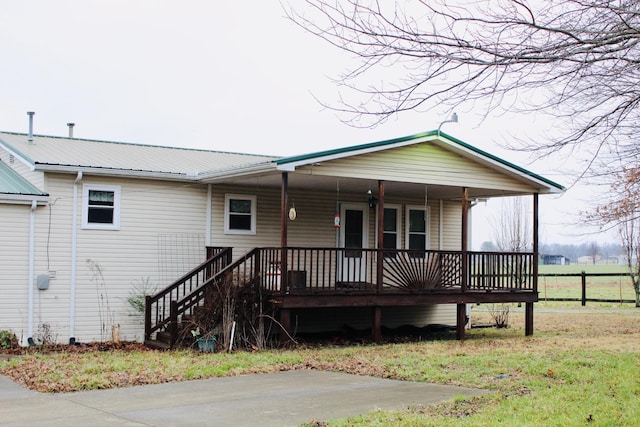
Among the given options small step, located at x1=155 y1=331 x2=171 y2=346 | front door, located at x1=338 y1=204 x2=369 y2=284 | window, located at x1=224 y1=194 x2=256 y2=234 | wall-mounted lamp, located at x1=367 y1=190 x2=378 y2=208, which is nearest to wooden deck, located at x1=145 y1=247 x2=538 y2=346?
small step, located at x1=155 y1=331 x2=171 y2=346

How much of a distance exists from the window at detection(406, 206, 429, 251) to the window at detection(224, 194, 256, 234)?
15.3 feet

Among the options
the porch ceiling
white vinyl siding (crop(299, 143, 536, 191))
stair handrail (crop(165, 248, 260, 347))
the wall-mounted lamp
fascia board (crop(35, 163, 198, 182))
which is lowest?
stair handrail (crop(165, 248, 260, 347))

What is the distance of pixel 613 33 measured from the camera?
277 inches

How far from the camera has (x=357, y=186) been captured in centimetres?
1848

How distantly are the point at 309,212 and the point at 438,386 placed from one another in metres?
8.95

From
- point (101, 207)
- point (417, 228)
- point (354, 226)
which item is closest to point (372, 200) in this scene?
point (354, 226)

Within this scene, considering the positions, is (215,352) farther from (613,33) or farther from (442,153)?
(613,33)

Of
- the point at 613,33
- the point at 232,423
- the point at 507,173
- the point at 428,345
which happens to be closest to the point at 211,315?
the point at 428,345

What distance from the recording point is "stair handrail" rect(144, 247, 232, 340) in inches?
629

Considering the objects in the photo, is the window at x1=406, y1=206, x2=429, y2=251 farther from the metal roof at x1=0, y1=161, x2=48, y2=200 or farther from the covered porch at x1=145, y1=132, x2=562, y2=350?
the metal roof at x1=0, y1=161, x2=48, y2=200

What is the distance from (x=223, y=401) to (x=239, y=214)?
8819 mm

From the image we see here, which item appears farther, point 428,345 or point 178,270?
point 178,270

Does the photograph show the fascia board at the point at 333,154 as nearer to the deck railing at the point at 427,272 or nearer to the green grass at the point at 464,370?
the deck railing at the point at 427,272

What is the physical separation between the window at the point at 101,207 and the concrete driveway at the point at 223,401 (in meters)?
5.61
